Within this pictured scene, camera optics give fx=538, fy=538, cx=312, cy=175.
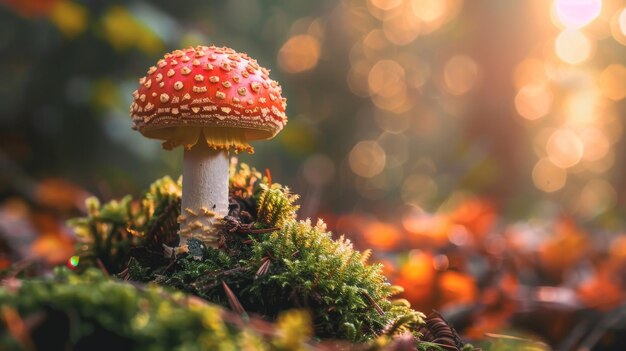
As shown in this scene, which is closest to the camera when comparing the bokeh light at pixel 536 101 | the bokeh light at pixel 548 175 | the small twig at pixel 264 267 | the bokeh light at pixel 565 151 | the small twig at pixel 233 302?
the small twig at pixel 233 302

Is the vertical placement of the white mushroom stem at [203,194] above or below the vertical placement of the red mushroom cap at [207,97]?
below

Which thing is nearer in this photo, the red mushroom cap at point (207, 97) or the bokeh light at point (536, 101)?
the red mushroom cap at point (207, 97)

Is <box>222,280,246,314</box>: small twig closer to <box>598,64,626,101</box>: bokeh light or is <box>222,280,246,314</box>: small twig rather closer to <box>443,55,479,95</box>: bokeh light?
<box>443,55,479,95</box>: bokeh light

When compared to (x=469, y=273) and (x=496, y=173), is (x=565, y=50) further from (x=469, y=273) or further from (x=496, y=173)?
(x=469, y=273)

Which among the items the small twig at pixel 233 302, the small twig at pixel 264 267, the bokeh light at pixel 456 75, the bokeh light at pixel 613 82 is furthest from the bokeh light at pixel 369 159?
the small twig at pixel 233 302

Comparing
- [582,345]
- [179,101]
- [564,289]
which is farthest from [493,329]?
[179,101]

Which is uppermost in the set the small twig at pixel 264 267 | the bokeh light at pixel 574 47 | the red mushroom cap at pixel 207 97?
the bokeh light at pixel 574 47

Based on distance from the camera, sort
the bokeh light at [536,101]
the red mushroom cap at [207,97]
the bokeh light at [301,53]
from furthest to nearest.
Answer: the bokeh light at [536,101] → the bokeh light at [301,53] → the red mushroom cap at [207,97]

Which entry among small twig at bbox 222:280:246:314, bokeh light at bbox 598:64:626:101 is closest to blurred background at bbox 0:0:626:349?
bokeh light at bbox 598:64:626:101

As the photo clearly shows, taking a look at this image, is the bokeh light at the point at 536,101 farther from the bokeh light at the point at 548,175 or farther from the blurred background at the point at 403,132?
the bokeh light at the point at 548,175
